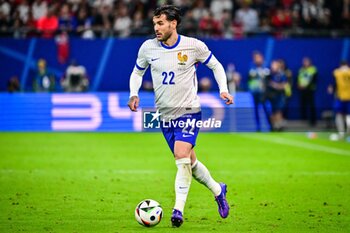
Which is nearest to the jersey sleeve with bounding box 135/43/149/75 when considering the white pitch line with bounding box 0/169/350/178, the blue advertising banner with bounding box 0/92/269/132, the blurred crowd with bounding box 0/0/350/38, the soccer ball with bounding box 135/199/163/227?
the soccer ball with bounding box 135/199/163/227

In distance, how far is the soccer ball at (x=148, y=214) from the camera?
29.8 ft

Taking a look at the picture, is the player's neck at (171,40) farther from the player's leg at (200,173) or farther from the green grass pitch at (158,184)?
the green grass pitch at (158,184)

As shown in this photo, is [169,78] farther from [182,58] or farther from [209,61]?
[209,61]

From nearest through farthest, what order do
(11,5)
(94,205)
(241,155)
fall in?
1. (94,205)
2. (241,155)
3. (11,5)

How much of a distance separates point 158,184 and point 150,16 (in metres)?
16.9

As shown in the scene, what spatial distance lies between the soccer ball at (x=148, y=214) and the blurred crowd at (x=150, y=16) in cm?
2014

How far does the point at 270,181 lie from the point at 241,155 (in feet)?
15.5

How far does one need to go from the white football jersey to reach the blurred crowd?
63.8ft

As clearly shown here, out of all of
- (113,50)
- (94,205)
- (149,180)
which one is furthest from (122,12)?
(94,205)

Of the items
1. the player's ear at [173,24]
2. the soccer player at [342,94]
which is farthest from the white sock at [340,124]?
the player's ear at [173,24]

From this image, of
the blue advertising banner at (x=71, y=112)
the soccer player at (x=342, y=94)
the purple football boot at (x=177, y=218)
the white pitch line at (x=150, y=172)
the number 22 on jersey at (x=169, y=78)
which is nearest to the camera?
the purple football boot at (x=177, y=218)

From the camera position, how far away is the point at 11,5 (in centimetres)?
2945

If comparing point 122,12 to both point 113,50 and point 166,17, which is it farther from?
point 166,17

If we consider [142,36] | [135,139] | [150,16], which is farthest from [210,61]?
[142,36]
